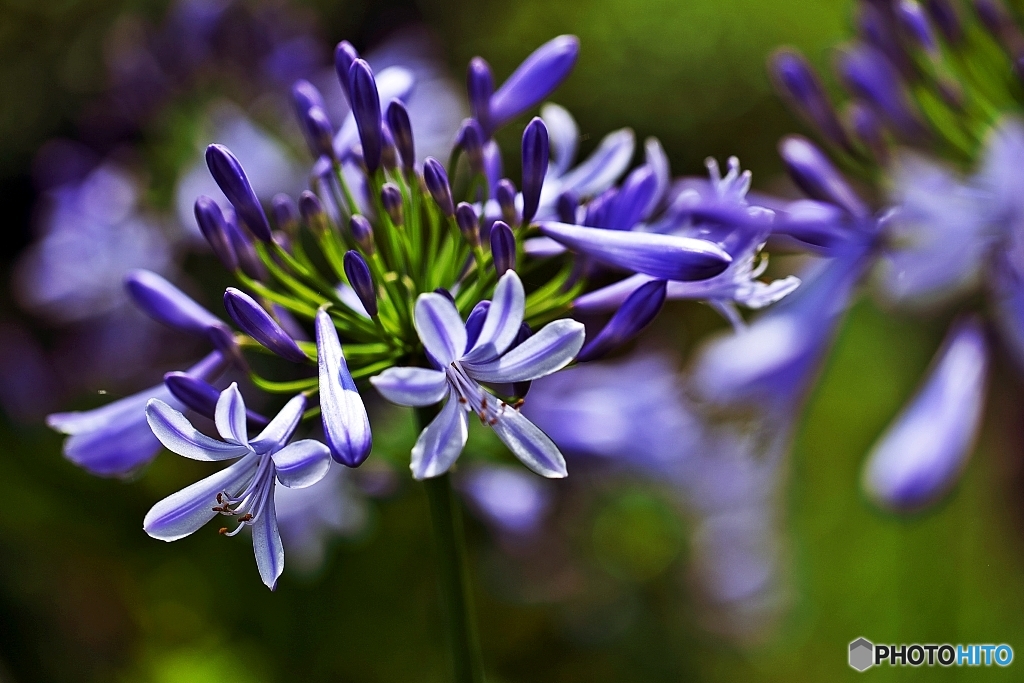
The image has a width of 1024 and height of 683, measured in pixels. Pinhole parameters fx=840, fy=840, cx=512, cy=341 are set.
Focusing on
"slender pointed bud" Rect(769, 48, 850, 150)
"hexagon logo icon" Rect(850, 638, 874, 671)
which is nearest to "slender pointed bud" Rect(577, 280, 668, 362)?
"slender pointed bud" Rect(769, 48, 850, 150)

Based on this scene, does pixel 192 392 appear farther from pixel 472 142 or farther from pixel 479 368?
pixel 472 142

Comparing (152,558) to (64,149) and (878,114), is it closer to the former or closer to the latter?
(64,149)

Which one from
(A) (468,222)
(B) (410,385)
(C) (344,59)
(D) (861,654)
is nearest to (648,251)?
(A) (468,222)

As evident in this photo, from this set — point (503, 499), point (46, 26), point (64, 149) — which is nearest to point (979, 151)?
point (503, 499)

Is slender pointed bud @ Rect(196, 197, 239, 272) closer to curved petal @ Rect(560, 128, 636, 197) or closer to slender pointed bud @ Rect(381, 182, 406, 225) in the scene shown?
slender pointed bud @ Rect(381, 182, 406, 225)

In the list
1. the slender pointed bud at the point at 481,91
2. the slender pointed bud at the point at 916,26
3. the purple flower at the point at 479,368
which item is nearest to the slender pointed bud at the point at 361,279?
the purple flower at the point at 479,368

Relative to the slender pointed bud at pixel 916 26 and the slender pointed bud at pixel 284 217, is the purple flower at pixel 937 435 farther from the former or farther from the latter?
the slender pointed bud at pixel 284 217

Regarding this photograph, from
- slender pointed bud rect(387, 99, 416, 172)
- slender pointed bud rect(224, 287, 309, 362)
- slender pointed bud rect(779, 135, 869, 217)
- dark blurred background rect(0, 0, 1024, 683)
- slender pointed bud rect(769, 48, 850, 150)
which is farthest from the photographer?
dark blurred background rect(0, 0, 1024, 683)
